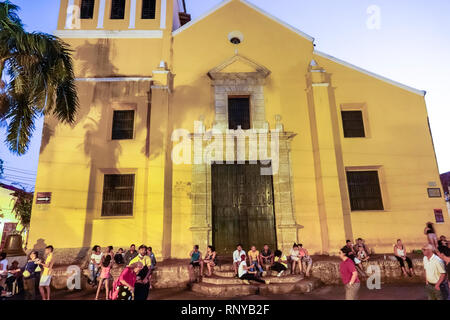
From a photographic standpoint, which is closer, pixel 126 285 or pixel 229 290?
pixel 126 285

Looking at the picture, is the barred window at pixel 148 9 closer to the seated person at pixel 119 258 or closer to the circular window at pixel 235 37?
the circular window at pixel 235 37

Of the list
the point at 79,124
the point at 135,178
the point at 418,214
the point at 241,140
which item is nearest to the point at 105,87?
the point at 79,124

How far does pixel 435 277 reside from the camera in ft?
17.6

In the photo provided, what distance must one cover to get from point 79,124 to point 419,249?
46.8 ft

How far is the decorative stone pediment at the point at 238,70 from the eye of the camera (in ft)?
40.6

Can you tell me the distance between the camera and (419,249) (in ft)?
35.0

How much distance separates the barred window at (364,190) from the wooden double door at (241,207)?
327 centimetres

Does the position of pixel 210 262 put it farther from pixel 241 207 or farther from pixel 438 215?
pixel 438 215

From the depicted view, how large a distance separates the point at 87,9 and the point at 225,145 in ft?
30.6

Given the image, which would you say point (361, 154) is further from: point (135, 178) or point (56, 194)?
point (56, 194)

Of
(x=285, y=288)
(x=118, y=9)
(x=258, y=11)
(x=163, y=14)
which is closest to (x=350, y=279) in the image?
(x=285, y=288)

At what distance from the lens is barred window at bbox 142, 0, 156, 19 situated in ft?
43.8

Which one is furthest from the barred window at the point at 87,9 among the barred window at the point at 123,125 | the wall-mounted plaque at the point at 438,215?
the wall-mounted plaque at the point at 438,215
